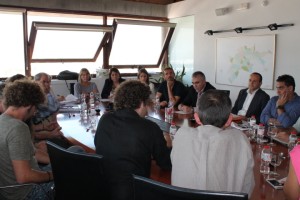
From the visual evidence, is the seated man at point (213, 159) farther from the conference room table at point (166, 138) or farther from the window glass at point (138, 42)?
the window glass at point (138, 42)

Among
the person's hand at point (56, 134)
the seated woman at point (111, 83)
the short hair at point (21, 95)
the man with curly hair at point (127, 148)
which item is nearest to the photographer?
the man with curly hair at point (127, 148)

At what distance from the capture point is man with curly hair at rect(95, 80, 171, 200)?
1.58 m

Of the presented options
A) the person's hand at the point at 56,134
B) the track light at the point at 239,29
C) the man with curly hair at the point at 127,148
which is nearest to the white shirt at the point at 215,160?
the man with curly hair at the point at 127,148

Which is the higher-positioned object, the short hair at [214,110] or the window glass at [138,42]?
the window glass at [138,42]

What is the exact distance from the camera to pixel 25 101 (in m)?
1.82

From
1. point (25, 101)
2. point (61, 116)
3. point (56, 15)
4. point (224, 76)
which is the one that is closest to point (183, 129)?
point (25, 101)

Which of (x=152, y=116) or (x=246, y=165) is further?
(x=152, y=116)

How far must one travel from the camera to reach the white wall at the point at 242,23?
4.25 m

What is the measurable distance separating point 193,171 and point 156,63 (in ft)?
19.2

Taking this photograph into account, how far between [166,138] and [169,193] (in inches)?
50.9

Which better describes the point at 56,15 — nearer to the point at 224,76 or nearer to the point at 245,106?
the point at 224,76

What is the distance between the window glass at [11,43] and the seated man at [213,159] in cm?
495

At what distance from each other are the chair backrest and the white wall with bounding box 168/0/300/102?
3597 millimetres

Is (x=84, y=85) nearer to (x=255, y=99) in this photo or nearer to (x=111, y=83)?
(x=111, y=83)
